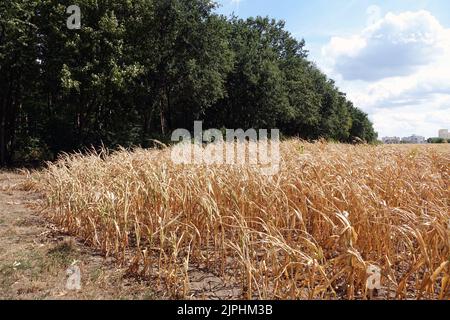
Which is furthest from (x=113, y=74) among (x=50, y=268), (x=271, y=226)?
(x=271, y=226)

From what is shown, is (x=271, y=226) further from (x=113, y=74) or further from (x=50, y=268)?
(x=113, y=74)

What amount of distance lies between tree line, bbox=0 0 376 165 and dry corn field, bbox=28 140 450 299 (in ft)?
21.7

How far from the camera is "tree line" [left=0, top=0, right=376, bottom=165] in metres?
14.0

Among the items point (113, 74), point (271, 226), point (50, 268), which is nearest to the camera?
point (271, 226)

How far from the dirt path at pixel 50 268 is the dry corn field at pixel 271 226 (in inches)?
7.1

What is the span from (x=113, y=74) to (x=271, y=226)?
11.9 metres

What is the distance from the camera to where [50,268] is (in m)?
3.68

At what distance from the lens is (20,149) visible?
56.3ft

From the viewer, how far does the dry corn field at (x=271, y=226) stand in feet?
9.77

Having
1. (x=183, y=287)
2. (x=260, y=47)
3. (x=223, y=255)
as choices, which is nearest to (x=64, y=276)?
(x=183, y=287)

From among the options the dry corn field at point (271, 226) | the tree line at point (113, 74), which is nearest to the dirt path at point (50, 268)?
the dry corn field at point (271, 226)

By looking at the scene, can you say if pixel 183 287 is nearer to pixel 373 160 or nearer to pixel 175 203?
pixel 175 203

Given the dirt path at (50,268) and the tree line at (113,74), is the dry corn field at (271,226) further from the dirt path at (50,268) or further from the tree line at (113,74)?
the tree line at (113,74)

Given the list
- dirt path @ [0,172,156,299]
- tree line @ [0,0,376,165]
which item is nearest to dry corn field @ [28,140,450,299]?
dirt path @ [0,172,156,299]
